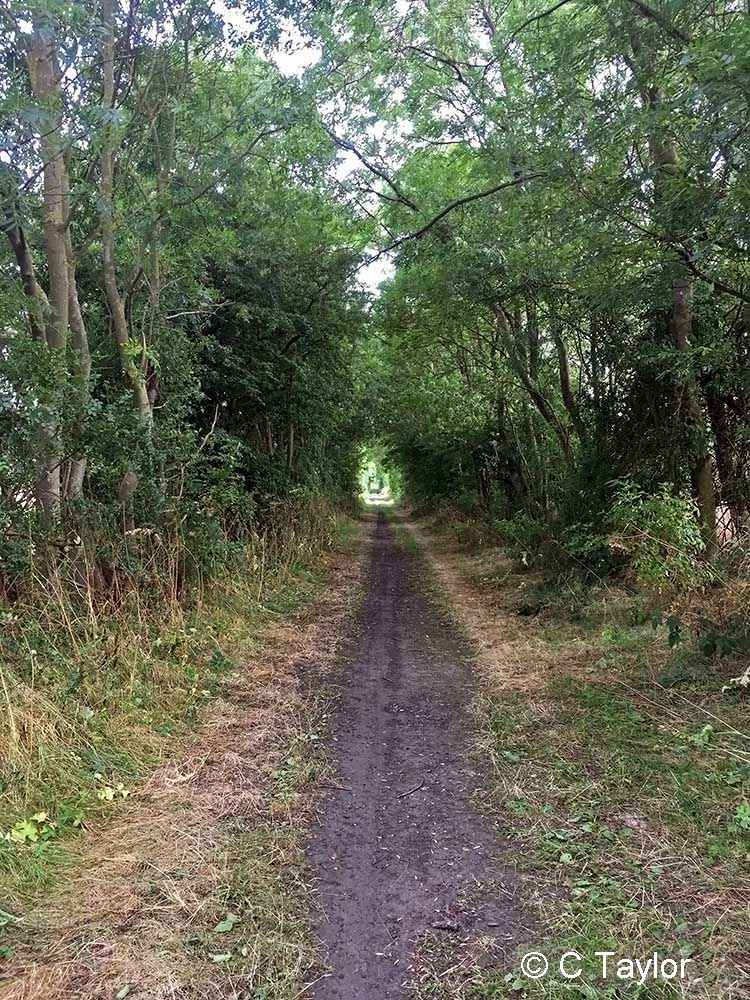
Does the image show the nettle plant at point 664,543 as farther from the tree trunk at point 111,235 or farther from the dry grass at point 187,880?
the tree trunk at point 111,235

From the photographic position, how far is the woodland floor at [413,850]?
7.45 ft

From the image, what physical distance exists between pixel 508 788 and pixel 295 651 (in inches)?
132

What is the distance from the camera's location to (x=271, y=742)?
168 inches

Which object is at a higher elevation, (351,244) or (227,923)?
(351,244)

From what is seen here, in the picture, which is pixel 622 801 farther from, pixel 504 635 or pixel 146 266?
pixel 146 266

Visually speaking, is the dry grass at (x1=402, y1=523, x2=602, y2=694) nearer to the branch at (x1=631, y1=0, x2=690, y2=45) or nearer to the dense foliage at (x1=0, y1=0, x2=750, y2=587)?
the dense foliage at (x1=0, y1=0, x2=750, y2=587)

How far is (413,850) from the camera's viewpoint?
304 cm

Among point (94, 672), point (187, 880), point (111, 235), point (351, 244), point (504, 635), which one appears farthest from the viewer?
point (351, 244)

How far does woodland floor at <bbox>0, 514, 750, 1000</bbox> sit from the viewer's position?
227 cm

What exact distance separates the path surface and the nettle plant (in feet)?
6.37

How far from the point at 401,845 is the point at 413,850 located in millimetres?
74

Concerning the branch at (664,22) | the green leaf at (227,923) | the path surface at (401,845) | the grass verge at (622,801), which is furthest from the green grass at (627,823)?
the branch at (664,22)

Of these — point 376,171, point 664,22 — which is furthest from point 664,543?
point 376,171

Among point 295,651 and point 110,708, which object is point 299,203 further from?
point 110,708
